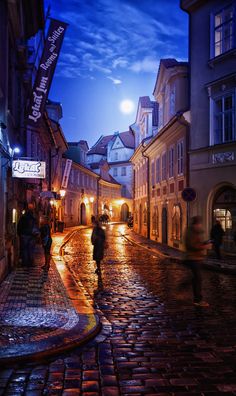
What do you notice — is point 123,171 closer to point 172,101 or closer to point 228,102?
point 172,101

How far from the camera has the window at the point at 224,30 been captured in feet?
60.2

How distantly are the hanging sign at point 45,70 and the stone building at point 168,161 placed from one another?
6.79 meters

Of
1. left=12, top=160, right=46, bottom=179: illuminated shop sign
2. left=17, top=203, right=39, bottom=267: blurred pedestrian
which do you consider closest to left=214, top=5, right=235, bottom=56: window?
left=12, top=160, right=46, bottom=179: illuminated shop sign

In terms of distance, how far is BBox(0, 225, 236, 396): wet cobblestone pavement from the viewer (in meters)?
4.72

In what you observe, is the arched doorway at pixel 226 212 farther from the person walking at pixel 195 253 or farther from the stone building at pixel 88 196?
the stone building at pixel 88 196

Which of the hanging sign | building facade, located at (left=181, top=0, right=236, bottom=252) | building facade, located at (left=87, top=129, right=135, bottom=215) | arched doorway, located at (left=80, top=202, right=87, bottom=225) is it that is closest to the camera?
the hanging sign

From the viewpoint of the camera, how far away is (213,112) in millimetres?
19219

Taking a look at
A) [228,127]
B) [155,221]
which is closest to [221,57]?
[228,127]

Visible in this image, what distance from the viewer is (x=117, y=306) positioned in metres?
8.93

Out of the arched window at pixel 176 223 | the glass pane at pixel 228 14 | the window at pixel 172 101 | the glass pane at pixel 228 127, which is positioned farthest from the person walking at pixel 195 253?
the window at pixel 172 101

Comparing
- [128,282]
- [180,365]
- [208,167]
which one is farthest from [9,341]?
[208,167]

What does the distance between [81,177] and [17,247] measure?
131 feet

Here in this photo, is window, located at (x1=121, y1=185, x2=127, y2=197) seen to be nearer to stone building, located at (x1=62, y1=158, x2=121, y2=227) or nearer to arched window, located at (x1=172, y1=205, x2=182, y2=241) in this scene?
stone building, located at (x1=62, y1=158, x2=121, y2=227)

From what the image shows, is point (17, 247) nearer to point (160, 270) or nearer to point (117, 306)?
point (160, 270)
